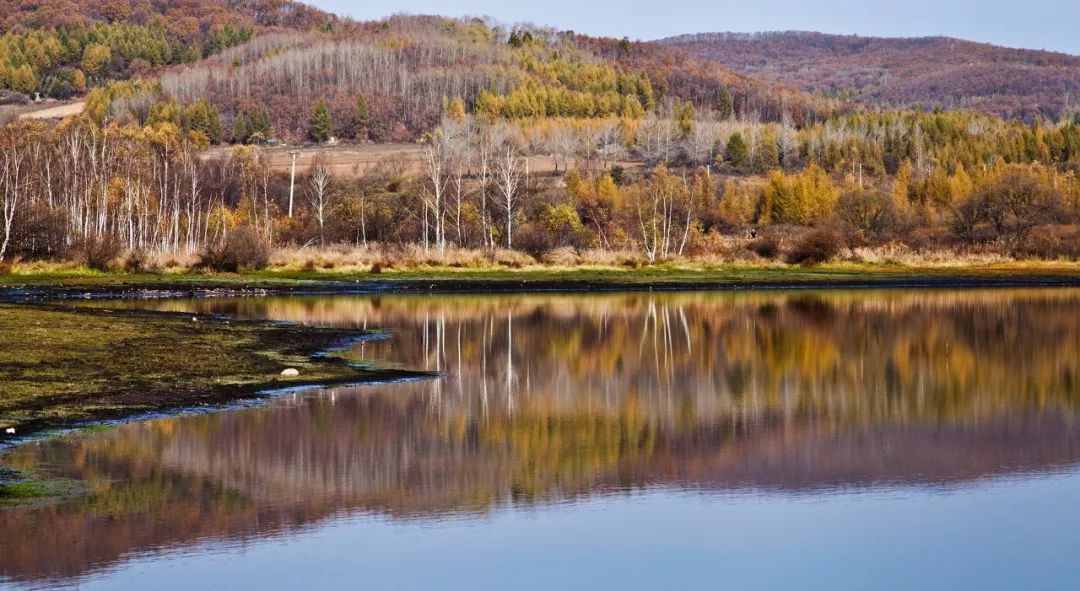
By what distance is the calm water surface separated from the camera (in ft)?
33.5

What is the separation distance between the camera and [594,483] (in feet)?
43.4

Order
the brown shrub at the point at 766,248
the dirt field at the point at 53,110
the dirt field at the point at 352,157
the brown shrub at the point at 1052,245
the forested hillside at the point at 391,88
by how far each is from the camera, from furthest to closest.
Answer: the dirt field at the point at 53,110 < the forested hillside at the point at 391,88 < the dirt field at the point at 352,157 < the brown shrub at the point at 1052,245 < the brown shrub at the point at 766,248

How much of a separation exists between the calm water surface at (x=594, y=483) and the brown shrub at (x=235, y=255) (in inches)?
1266

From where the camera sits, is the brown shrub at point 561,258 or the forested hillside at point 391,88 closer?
the brown shrub at point 561,258

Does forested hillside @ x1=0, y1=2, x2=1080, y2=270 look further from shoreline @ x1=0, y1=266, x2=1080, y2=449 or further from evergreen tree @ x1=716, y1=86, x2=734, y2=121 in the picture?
shoreline @ x1=0, y1=266, x2=1080, y2=449

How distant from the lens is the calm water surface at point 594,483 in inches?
402

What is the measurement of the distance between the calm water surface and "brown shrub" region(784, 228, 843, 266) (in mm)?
38730

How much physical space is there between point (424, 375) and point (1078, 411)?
1031cm

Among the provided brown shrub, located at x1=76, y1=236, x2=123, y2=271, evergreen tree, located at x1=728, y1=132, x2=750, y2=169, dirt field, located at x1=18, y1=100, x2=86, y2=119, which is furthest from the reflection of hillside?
dirt field, located at x1=18, y1=100, x2=86, y2=119

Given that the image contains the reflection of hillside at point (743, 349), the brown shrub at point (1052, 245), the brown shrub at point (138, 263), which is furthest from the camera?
the brown shrub at point (1052, 245)

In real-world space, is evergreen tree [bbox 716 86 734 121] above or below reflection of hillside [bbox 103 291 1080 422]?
above

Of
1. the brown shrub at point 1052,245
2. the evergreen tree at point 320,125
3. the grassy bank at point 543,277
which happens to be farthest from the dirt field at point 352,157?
the brown shrub at point 1052,245

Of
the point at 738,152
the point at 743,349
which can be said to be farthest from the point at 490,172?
the point at 743,349

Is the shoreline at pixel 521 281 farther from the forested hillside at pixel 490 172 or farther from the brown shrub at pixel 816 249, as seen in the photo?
the forested hillside at pixel 490 172
